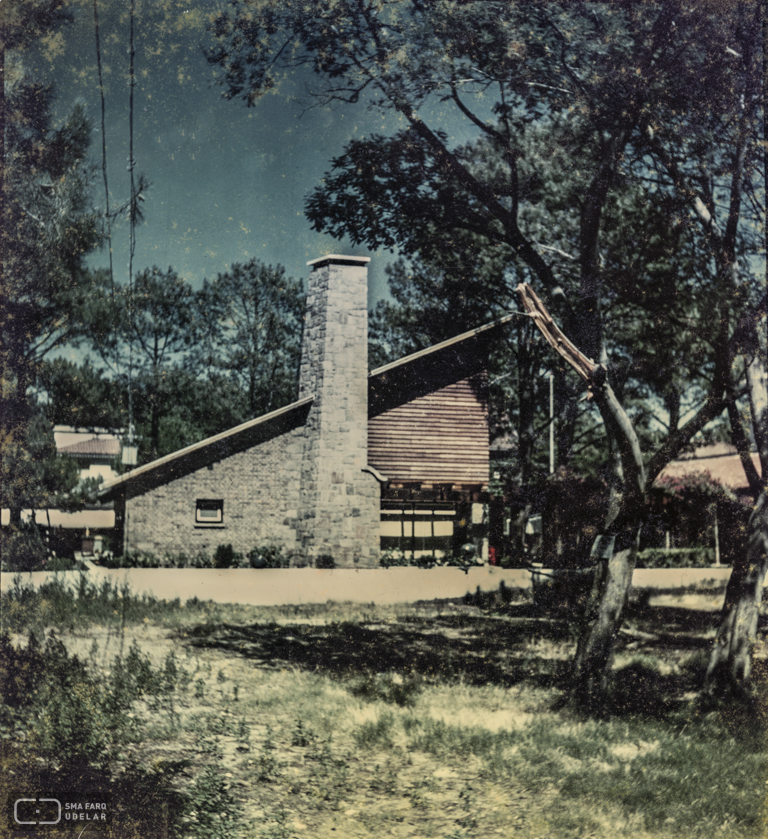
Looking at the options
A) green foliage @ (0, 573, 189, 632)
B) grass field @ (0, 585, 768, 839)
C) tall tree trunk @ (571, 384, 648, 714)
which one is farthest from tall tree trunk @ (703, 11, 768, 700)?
green foliage @ (0, 573, 189, 632)

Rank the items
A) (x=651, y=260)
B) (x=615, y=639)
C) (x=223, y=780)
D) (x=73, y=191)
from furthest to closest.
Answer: (x=651, y=260)
(x=615, y=639)
(x=73, y=191)
(x=223, y=780)

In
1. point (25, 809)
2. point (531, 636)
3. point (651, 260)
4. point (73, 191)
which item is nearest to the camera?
point (25, 809)

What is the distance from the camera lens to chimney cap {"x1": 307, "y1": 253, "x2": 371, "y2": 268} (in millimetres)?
5043

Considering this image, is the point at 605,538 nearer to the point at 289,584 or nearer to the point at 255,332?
the point at 289,584

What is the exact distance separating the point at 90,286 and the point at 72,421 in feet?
3.14

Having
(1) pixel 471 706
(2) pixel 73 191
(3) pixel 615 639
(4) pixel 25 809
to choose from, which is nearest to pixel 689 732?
(3) pixel 615 639

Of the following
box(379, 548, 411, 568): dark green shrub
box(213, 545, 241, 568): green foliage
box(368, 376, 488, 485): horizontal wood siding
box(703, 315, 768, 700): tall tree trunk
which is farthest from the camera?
box(368, 376, 488, 485): horizontal wood siding

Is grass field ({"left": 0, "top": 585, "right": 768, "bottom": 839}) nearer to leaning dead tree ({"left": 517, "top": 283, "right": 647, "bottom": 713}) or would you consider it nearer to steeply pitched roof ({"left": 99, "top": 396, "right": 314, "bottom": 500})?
leaning dead tree ({"left": 517, "top": 283, "right": 647, "bottom": 713})

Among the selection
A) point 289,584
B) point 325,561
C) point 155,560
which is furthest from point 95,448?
point 325,561

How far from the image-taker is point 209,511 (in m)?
6.19

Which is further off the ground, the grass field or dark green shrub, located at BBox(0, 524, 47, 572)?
dark green shrub, located at BBox(0, 524, 47, 572)

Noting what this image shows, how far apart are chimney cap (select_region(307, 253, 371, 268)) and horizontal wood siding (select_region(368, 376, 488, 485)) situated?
1132mm

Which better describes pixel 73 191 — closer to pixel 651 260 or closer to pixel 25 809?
pixel 25 809

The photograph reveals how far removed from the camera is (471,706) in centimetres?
498
